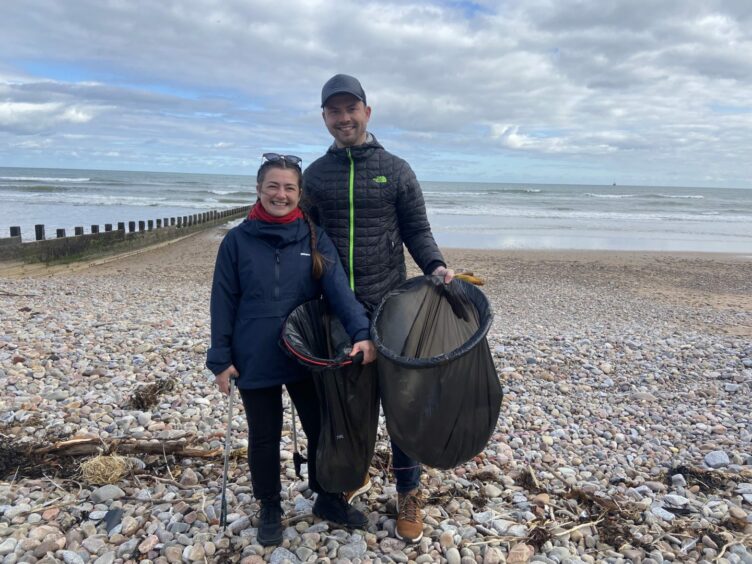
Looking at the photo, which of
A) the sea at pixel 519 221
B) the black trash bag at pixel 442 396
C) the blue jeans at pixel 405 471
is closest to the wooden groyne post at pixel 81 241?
the sea at pixel 519 221

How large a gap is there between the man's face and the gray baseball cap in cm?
2

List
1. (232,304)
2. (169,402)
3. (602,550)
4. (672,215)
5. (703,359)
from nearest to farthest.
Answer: (232,304)
(602,550)
(169,402)
(703,359)
(672,215)

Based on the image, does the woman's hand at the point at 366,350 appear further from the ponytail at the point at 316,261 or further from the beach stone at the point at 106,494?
the beach stone at the point at 106,494

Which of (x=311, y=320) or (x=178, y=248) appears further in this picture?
(x=178, y=248)

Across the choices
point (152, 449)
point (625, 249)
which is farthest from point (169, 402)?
point (625, 249)

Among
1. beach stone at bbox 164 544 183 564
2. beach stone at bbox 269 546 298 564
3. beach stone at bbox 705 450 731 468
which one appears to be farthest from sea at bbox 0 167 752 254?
beach stone at bbox 164 544 183 564

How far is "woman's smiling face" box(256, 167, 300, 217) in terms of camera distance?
104 inches

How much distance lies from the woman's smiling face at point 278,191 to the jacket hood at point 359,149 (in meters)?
0.29

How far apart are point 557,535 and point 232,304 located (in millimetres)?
1987

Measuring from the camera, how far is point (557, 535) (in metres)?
Result: 2.95

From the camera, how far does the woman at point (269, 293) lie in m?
2.64

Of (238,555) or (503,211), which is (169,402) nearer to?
(238,555)

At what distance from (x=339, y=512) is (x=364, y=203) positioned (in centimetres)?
158

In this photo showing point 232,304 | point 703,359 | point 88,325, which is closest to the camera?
point 232,304
